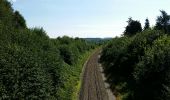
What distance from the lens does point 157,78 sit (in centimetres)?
3547

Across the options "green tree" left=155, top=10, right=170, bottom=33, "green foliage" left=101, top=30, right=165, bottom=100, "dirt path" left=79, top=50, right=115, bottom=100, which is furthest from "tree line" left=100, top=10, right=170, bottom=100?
"green tree" left=155, top=10, right=170, bottom=33

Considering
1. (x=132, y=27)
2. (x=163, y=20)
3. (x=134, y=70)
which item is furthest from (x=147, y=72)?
(x=132, y=27)

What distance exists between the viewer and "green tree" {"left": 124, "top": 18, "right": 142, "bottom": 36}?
10100 centimetres

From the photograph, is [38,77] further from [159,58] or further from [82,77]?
[82,77]

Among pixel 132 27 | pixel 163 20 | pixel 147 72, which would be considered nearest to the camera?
pixel 147 72

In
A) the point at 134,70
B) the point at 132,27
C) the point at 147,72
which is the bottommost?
the point at 134,70

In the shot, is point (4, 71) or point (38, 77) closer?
point (4, 71)

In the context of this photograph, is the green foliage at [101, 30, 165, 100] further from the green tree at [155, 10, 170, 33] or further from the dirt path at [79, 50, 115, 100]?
the green tree at [155, 10, 170, 33]

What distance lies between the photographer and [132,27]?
102m

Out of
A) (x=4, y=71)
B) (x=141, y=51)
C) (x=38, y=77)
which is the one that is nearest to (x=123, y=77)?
(x=141, y=51)

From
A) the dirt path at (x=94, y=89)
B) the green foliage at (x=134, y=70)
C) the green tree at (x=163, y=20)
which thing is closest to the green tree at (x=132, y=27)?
the green tree at (x=163, y=20)

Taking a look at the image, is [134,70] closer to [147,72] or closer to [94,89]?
[94,89]

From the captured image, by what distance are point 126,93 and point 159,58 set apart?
35.3ft

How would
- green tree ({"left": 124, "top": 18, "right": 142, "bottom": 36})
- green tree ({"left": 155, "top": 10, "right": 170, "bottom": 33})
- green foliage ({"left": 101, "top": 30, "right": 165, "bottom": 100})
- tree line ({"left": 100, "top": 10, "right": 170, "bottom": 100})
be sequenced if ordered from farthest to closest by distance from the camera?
green tree ({"left": 124, "top": 18, "right": 142, "bottom": 36}) → green tree ({"left": 155, "top": 10, "right": 170, "bottom": 33}) → green foliage ({"left": 101, "top": 30, "right": 165, "bottom": 100}) → tree line ({"left": 100, "top": 10, "right": 170, "bottom": 100})
